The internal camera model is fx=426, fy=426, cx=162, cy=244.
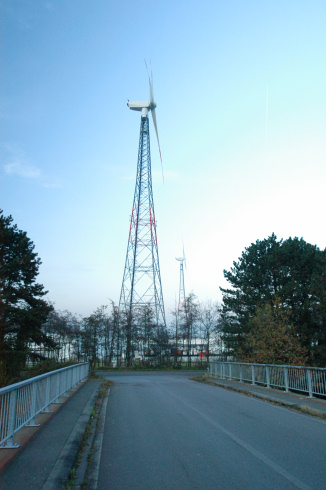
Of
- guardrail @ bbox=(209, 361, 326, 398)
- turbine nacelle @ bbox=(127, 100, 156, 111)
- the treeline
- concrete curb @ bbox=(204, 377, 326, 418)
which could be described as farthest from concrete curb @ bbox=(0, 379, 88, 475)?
turbine nacelle @ bbox=(127, 100, 156, 111)

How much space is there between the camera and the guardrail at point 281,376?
1420 centimetres

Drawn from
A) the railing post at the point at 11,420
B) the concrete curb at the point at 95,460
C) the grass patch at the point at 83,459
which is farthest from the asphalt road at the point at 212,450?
the railing post at the point at 11,420

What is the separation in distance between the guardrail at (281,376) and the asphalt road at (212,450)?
7.76ft

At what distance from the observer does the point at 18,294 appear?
36.2 meters

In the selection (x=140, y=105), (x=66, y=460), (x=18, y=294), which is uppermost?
(x=140, y=105)

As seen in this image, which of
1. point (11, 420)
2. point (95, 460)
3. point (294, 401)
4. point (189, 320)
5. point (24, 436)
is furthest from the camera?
point (189, 320)

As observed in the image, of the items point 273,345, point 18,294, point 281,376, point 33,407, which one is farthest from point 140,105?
point 33,407

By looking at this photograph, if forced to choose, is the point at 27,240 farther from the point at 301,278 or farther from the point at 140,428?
the point at 140,428

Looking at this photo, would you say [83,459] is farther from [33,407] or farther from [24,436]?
[33,407]

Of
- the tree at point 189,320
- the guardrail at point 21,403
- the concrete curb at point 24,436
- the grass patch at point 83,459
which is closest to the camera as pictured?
the grass patch at point 83,459

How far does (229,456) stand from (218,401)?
824 centimetres

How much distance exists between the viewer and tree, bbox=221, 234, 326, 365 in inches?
1330

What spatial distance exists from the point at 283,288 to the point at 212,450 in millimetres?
30830

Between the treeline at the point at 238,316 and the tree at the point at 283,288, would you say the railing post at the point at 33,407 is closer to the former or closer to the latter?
the treeline at the point at 238,316
